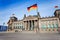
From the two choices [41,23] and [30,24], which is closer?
[41,23]

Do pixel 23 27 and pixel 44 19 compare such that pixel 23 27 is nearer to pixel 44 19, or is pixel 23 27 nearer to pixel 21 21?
pixel 21 21

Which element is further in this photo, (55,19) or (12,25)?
(12,25)

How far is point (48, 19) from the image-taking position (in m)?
29.4

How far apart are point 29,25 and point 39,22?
336 cm

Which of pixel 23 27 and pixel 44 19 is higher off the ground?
pixel 44 19

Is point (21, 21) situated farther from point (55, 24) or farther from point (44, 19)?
point (55, 24)

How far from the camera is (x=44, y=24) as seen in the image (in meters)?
29.8

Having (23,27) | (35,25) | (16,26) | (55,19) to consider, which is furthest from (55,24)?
(16,26)

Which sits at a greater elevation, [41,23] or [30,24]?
[41,23]

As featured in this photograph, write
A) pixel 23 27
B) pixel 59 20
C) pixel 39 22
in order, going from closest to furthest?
1. pixel 59 20
2. pixel 39 22
3. pixel 23 27

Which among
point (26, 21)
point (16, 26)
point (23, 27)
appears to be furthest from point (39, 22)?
point (16, 26)

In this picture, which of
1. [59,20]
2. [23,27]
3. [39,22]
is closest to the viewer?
[59,20]

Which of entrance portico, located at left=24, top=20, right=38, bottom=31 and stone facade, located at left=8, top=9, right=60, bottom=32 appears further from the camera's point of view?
entrance portico, located at left=24, top=20, right=38, bottom=31

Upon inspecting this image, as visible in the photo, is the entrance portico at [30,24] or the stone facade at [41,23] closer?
the stone facade at [41,23]
